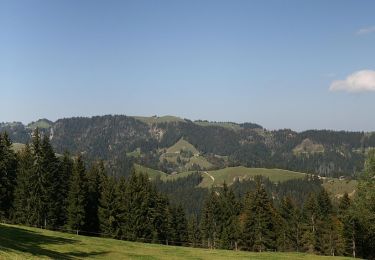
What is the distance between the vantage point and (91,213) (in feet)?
269

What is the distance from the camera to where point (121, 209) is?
79.3 metres

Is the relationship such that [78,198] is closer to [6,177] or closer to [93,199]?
[93,199]

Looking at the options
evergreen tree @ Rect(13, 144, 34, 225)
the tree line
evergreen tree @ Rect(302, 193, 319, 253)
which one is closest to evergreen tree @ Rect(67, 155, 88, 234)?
the tree line

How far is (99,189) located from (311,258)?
46.5 metres

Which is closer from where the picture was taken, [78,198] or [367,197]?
[367,197]

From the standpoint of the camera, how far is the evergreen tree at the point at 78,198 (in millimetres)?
75375

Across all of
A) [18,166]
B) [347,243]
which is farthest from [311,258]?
[18,166]

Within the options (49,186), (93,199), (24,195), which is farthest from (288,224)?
(24,195)

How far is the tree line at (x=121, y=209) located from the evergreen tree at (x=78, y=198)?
0.18m

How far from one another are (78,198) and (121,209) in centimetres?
848

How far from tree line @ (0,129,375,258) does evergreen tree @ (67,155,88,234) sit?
0.58ft

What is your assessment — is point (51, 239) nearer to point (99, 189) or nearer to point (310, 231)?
point (99, 189)

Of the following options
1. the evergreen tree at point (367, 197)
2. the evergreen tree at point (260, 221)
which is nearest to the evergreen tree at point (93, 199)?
the evergreen tree at point (260, 221)

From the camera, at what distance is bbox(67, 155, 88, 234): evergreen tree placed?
2968 inches
